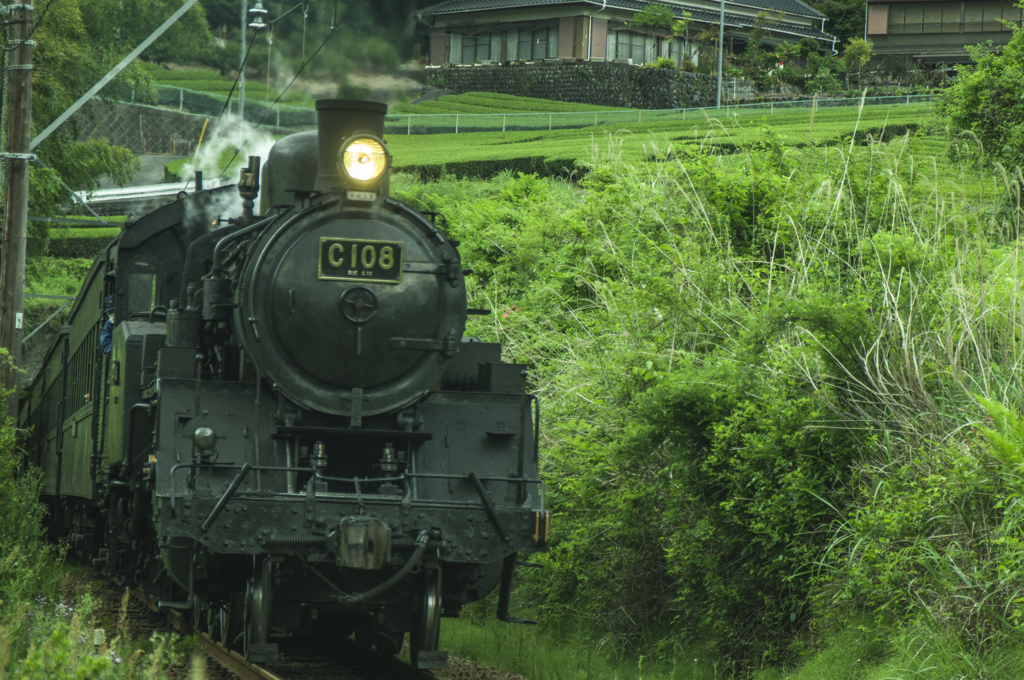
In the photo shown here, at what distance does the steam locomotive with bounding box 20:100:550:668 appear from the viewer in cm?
671

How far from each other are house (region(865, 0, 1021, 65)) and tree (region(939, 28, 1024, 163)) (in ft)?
105

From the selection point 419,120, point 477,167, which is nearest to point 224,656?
point 477,167

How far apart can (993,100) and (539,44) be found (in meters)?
34.1

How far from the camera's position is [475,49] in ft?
158

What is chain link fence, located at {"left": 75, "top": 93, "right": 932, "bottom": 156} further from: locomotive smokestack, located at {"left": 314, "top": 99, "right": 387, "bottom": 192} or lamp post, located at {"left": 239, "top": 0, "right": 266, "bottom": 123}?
locomotive smokestack, located at {"left": 314, "top": 99, "right": 387, "bottom": 192}

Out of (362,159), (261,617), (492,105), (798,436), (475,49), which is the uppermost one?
(475,49)

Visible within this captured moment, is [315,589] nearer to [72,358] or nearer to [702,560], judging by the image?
[702,560]

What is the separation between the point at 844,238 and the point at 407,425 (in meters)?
4.36

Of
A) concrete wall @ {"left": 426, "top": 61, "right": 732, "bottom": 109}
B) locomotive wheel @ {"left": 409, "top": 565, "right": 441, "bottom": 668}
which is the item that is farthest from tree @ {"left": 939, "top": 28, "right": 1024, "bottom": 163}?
concrete wall @ {"left": 426, "top": 61, "right": 732, "bottom": 109}

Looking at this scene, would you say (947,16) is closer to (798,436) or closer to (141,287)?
(798,436)

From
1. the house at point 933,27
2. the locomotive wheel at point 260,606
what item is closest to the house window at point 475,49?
the house at point 933,27

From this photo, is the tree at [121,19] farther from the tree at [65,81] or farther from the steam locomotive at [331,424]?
the steam locomotive at [331,424]

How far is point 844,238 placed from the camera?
31.6 feet

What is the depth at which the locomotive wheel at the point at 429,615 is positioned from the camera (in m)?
6.94
